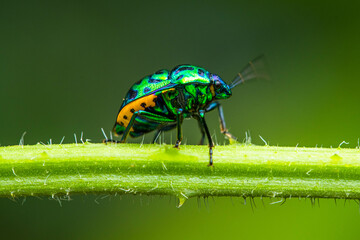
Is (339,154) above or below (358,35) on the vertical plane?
below

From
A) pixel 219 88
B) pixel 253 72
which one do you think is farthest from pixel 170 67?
pixel 219 88

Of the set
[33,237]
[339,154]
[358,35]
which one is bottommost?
[33,237]

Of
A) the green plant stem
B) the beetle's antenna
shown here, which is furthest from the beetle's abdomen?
the beetle's antenna

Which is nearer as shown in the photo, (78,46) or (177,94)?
(177,94)

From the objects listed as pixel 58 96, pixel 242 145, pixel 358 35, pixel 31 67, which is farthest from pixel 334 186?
pixel 31 67

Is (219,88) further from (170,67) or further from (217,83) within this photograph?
(170,67)

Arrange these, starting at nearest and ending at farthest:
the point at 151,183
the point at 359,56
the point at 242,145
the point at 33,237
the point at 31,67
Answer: the point at 151,183
the point at 242,145
the point at 33,237
the point at 359,56
the point at 31,67

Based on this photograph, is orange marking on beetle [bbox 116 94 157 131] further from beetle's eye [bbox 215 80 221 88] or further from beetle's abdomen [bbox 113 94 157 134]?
beetle's eye [bbox 215 80 221 88]

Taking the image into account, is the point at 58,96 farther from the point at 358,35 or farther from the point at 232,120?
the point at 358,35
